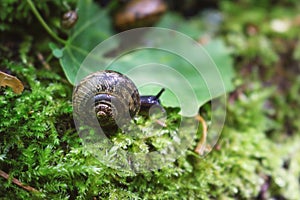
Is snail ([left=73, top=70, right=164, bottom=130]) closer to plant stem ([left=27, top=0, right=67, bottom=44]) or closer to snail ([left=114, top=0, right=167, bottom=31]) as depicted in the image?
plant stem ([left=27, top=0, right=67, bottom=44])

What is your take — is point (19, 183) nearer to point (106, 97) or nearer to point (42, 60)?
point (106, 97)

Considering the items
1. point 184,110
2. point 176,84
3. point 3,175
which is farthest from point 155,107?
point 3,175

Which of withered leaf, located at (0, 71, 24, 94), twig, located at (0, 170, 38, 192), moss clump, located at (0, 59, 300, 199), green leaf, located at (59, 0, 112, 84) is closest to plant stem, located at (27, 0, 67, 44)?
green leaf, located at (59, 0, 112, 84)

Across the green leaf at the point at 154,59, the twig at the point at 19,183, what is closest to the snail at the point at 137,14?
the green leaf at the point at 154,59

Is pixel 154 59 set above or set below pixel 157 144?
above

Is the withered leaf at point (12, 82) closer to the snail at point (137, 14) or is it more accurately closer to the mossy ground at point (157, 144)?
the mossy ground at point (157, 144)

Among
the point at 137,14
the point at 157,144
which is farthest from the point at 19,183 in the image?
the point at 137,14
